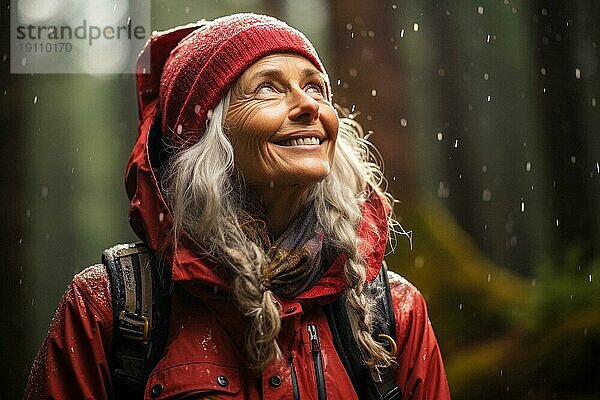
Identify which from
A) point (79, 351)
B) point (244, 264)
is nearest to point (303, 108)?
point (244, 264)

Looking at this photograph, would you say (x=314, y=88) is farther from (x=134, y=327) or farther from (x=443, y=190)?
(x=443, y=190)

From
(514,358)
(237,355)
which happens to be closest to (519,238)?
(514,358)

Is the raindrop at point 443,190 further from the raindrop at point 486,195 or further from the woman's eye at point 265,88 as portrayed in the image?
the woman's eye at point 265,88

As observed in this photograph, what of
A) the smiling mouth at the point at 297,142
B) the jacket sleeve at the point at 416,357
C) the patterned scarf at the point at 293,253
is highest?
the smiling mouth at the point at 297,142

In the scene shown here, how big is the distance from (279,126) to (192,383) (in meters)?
0.56

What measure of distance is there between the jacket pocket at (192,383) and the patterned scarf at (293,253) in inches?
8.1

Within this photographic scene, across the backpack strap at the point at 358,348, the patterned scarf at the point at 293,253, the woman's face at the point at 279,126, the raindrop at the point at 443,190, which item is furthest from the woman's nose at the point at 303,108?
the raindrop at the point at 443,190

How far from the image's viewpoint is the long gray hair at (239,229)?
5.44 ft

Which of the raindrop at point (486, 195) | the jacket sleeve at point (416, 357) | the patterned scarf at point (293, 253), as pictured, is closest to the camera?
the patterned scarf at point (293, 253)

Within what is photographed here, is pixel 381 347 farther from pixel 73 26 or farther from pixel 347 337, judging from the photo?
pixel 73 26

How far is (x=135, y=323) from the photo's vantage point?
5.56ft

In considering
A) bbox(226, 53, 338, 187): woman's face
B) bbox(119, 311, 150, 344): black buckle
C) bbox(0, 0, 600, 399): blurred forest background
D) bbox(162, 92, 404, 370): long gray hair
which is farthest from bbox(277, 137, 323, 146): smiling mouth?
bbox(0, 0, 600, 399): blurred forest background

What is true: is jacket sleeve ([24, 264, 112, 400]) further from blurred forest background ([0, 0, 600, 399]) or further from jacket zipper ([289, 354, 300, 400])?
blurred forest background ([0, 0, 600, 399])

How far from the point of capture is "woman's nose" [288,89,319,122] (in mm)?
1733
